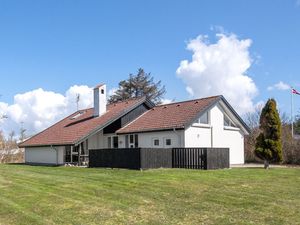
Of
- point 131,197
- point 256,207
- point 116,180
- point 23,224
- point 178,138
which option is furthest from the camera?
point 178,138

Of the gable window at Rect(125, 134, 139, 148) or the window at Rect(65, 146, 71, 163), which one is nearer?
the gable window at Rect(125, 134, 139, 148)

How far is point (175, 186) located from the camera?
15141 millimetres

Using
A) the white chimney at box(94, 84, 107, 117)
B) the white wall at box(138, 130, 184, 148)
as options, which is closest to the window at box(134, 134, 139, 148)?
the white wall at box(138, 130, 184, 148)

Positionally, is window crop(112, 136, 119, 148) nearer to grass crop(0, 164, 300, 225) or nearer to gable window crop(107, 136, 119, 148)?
gable window crop(107, 136, 119, 148)

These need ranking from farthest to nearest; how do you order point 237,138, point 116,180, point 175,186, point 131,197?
point 237,138 → point 116,180 → point 175,186 → point 131,197

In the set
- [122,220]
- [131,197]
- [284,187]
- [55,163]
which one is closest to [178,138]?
[55,163]

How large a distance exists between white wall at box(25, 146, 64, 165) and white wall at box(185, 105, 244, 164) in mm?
10789

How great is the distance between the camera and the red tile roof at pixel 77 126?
106 ft

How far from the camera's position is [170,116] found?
100ft

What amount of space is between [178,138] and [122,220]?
18.5 metres

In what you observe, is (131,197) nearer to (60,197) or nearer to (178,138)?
(60,197)

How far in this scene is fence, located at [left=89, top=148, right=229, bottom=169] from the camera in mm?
23391

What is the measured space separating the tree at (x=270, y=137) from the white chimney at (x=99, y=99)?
15.0m

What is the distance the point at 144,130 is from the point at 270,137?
349 inches
